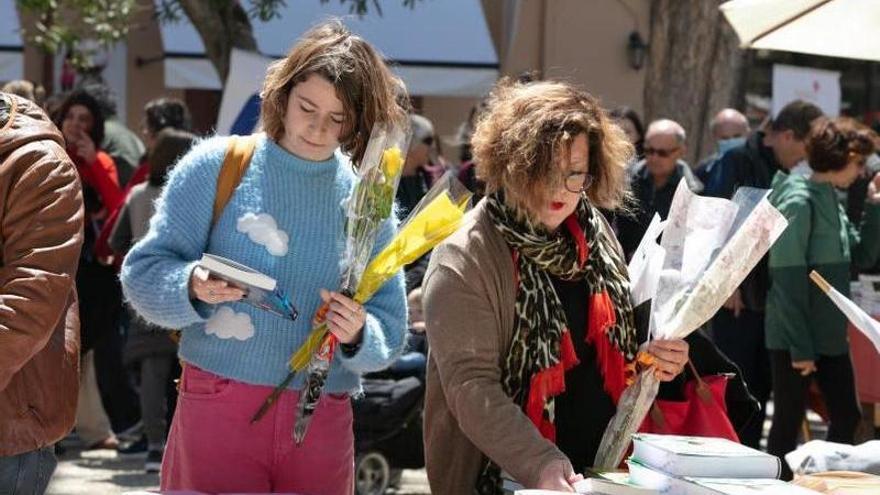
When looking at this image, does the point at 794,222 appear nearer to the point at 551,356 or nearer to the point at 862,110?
the point at 551,356

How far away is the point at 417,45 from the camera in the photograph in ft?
57.5

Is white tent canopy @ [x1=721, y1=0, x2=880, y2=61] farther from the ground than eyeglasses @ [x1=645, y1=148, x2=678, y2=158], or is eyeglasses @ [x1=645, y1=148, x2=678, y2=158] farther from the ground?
white tent canopy @ [x1=721, y1=0, x2=880, y2=61]

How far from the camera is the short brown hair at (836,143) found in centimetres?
780

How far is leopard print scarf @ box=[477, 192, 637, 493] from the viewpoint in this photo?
13.6ft

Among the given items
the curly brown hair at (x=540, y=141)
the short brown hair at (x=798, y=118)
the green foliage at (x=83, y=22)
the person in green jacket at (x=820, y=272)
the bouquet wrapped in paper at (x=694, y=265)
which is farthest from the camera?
the green foliage at (x=83, y=22)

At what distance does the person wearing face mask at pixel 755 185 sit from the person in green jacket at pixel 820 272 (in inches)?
25.2

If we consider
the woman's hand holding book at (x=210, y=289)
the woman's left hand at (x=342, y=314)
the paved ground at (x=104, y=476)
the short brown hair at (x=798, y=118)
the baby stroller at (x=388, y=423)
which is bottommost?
the paved ground at (x=104, y=476)

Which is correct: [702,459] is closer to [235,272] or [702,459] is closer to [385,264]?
[385,264]

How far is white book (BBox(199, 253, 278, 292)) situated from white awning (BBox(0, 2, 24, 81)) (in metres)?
13.4

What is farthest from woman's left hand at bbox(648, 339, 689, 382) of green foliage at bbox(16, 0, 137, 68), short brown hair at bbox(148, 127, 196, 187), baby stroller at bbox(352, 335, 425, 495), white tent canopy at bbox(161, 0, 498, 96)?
white tent canopy at bbox(161, 0, 498, 96)

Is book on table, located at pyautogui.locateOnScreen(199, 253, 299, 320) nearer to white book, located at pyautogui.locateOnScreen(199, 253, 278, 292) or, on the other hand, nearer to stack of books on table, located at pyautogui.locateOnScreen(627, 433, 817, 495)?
white book, located at pyautogui.locateOnScreen(199, 253, 278, 292)

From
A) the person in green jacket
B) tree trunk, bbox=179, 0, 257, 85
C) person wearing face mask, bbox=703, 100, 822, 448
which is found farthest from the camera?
tree trunk, bbox=179, 0, 257, 85

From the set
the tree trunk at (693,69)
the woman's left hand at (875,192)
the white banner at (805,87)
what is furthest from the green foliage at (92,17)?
the woman's left hand at (875,192)

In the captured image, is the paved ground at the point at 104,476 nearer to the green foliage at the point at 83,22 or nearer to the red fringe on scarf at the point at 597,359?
the green foliage at the point at 83,22
